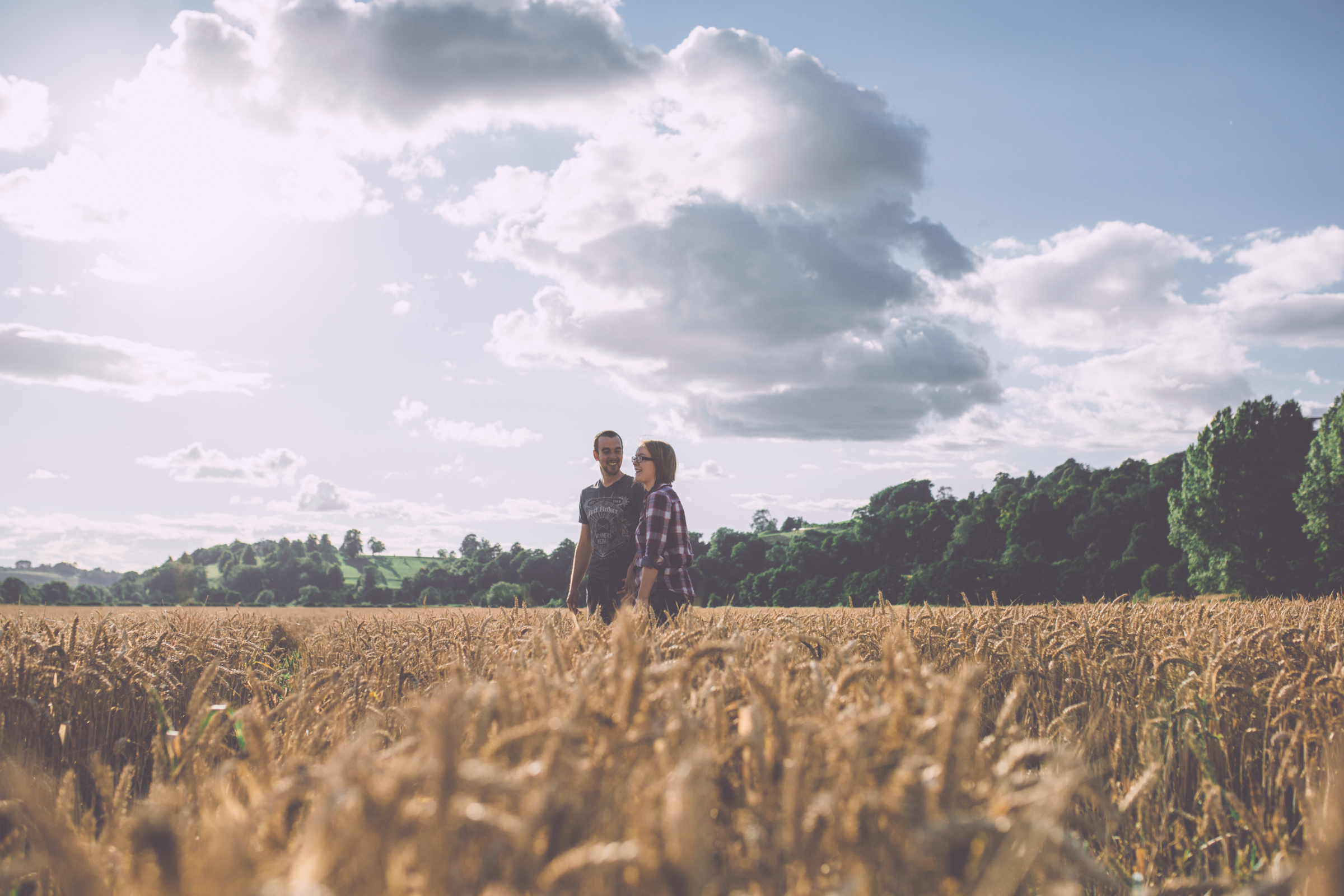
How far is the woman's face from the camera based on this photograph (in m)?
7.11

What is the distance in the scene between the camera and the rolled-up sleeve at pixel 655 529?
6.64 m

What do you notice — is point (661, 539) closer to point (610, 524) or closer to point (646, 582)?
point (646, 582)

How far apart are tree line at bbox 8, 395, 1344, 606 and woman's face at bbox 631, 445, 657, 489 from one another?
1580 mm

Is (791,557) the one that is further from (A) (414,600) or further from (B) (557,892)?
(B) (557,892)

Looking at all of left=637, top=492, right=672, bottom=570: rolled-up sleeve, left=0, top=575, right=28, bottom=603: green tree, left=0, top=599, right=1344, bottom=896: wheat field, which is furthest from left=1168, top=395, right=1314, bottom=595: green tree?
left=0, top=575, right=28, bottom=603: green tree

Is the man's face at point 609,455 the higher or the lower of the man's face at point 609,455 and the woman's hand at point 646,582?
the higher

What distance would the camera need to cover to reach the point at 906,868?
3.96 feet

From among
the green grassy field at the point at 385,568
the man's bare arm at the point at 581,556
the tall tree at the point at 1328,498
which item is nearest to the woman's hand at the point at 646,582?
the man's bare arm at the point at 581,556

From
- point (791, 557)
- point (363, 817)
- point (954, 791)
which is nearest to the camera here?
point (363, 817)

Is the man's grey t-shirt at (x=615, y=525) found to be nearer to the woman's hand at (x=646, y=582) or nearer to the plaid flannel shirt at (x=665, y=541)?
the plaid flannel shirt at (x=665, y=541)

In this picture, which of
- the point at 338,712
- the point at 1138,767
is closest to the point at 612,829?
the point at 338,712

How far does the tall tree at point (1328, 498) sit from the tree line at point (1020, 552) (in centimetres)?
8

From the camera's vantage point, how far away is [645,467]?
714 centimetres

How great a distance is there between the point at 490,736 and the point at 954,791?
1.01 metres
